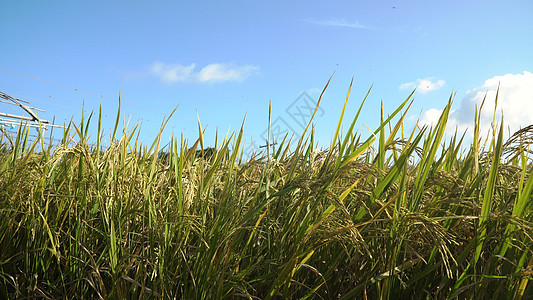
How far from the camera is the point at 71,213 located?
1.75 meters

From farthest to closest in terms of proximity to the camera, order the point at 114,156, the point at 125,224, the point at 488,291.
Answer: the point at 114,156 → the point at 125,224 → the point at 488,291

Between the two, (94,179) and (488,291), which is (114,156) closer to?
(94,179)

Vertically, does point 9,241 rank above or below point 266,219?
below

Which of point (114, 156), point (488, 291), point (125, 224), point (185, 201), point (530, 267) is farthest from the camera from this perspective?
point (114, 156)

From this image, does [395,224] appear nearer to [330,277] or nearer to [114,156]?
[330,277]

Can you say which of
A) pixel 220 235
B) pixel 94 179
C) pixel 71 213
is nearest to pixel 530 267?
pixel 220 235

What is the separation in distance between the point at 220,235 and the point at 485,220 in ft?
→ 2.80

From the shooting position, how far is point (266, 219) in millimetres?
1438

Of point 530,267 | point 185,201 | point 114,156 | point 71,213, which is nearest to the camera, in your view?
point 530,267

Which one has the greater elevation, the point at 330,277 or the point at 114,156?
the point at 114,156

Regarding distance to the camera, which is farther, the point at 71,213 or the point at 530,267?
the point at 71,213

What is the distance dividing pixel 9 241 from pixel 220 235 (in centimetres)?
108

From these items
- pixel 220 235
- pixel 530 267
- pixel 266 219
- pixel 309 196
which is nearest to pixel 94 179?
pixel 220 235

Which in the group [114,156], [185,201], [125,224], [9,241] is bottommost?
[9,241]
